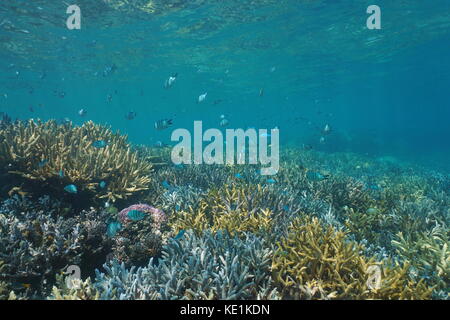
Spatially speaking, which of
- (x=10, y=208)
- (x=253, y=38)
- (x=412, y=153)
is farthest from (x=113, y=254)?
(x=412, y=153)

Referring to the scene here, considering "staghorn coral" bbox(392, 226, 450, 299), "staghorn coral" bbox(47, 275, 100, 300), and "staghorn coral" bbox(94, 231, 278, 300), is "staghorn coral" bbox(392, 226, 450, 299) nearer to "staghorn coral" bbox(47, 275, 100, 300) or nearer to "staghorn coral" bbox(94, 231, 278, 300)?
"staghorn coral" bbox(94, 231, 278, 300)

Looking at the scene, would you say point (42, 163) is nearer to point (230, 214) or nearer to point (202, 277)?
point (230, 214)

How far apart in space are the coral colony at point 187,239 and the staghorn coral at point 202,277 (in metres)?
0.02

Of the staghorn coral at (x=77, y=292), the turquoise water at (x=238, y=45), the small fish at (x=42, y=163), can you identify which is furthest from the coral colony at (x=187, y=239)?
the turquoise water at (x=238, y=45)

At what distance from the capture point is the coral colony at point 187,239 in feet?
12.5

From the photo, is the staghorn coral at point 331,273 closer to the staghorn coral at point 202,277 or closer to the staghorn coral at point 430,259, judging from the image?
the staghorn coral at point 202,277

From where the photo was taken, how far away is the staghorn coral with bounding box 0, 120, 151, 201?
250 inches

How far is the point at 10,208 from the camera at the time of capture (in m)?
5.73

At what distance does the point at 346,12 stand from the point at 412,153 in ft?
87.9

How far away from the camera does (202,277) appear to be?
3.83 meters

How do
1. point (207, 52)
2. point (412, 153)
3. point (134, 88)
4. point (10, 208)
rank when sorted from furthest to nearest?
point (134, 88)
point (412, 153)
point (207, 52)
point (10, 208)

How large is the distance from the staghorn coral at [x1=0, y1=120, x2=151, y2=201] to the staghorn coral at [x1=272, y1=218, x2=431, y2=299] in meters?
4.63

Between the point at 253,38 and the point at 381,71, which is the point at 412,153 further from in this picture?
the point at 253,38

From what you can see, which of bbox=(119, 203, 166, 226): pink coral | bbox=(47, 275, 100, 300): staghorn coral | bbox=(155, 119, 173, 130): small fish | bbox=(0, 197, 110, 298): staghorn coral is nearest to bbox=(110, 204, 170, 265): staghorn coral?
bbox=(119, 203, 166, 226): pink coral
